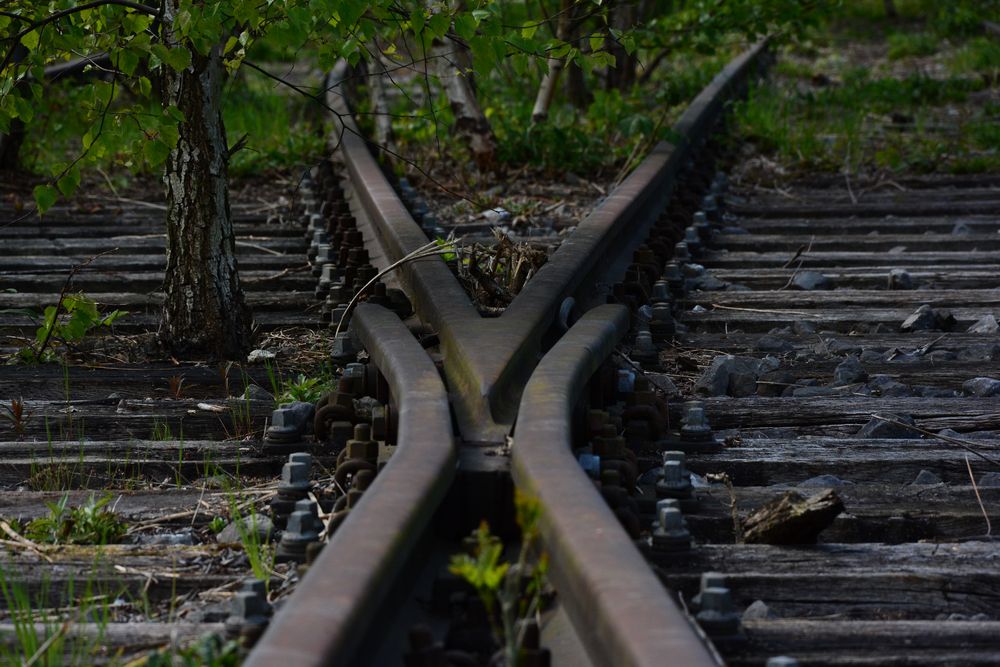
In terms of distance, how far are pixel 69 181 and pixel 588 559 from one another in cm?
224

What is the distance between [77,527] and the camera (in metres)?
2.84

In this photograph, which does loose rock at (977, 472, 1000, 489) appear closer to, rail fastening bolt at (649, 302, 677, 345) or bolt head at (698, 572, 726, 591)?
bolt head at (698, 572, 726, 591)

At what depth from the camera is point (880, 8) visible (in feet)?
82.6

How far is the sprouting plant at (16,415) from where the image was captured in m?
3.65

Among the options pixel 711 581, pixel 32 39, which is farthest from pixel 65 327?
pixel 711 581

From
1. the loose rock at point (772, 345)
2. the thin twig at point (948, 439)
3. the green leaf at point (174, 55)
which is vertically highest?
the green leaf at point (174, 55)

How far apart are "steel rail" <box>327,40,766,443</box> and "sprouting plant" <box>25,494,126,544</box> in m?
0.69

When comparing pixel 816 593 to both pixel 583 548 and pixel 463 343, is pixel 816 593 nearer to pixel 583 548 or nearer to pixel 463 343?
pixel 583 548

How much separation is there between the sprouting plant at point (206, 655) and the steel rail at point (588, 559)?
46cm

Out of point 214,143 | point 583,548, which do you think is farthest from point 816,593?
point 214,143

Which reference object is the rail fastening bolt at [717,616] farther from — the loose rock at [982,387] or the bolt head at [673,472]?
the loose rock at [982,387]

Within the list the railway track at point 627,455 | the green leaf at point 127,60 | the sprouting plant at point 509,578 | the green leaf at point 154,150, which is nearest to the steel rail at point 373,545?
the railway track at point 627,455

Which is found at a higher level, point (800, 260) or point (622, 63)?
point (800, 260)

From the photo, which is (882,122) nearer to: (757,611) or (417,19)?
(417,19)
